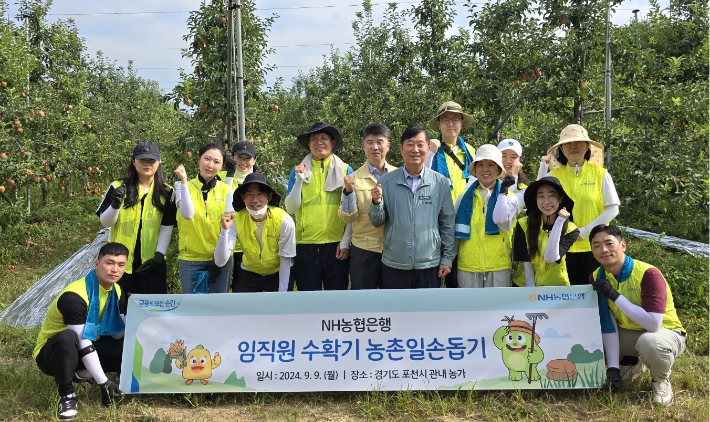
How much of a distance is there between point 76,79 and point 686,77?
11.9 meters

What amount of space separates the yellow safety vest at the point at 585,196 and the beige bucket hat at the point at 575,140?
0.19m

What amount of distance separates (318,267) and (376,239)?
21.0 inches

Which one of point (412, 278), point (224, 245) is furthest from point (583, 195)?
point (224, 245)

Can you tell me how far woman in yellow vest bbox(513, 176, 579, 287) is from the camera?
3.81 metres

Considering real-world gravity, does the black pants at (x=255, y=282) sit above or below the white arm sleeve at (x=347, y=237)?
below

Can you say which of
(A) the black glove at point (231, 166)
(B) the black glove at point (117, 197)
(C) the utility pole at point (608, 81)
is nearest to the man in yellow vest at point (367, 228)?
(A) the black glove at point (231, 166)

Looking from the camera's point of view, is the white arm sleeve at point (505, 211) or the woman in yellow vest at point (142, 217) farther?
the woman in yellow vest at point (142, 217)

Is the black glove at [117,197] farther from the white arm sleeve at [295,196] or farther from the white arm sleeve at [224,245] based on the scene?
the white arm sleeve at [295,196]

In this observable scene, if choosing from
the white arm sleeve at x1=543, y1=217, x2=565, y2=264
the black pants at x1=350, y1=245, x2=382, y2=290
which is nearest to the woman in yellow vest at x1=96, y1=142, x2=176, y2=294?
the black pants at x1=350, y1=245, x2=382, y2=290

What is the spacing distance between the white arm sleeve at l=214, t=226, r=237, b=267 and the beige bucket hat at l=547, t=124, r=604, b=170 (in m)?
2.45

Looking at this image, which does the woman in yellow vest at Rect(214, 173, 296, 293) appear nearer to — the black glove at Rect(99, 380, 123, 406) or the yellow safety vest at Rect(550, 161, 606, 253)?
the black glove at Rect(99, 380, 123, 406)

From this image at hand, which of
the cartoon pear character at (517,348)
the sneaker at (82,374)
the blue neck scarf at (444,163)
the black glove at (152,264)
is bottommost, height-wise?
the sneaker at (82,374)

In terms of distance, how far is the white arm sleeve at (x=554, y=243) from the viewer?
3713 millimetres

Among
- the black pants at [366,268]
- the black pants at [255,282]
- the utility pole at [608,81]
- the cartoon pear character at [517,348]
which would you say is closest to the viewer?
the cartoon pear character at [517,348]
